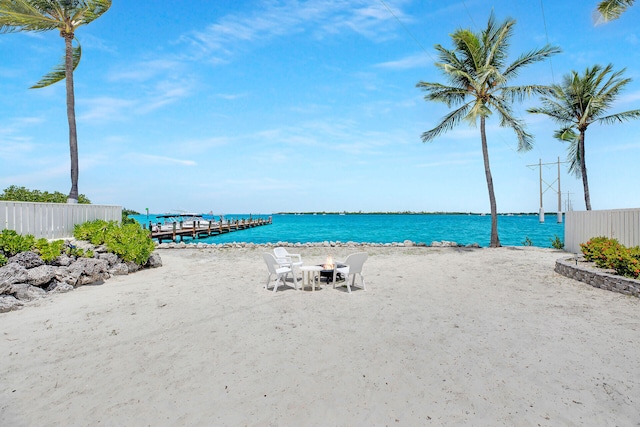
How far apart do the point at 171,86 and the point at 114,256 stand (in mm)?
7512

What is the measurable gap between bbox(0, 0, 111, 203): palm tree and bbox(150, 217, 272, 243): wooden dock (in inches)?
588

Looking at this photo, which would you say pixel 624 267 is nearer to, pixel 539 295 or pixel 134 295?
pixel 539 295

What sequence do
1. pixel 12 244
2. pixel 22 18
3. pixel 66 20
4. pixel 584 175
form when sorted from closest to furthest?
pixel 12 244 < pixel 22 18 < pixel 66 20 < pixel 584 175

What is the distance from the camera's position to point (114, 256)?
31.2 ft

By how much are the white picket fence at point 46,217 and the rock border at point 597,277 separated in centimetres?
1358

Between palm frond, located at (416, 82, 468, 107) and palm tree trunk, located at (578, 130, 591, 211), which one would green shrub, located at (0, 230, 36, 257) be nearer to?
palm frond, located at (416, 82, 468, 107)

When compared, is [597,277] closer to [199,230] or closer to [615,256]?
[615,256]

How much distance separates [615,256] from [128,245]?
11974 mm

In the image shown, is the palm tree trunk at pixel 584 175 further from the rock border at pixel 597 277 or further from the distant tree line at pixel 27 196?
the distant tree line at pixel 27 196

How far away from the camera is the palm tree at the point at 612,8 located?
37.0ft

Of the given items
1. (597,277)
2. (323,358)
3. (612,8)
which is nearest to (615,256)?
(597,277)

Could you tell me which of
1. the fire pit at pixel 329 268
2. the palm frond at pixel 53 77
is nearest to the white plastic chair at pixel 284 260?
the fire pit at pixel 329 268

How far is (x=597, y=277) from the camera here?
769cm

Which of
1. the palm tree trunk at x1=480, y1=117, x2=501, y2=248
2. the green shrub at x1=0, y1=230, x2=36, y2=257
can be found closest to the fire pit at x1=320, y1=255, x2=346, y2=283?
the green shrub at x1=0, y1=230, x2=36, y2=257
